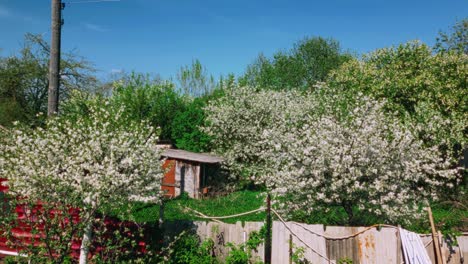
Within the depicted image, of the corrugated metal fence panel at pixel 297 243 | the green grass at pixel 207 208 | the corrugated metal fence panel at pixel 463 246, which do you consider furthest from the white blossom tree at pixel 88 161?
the corrugated metal fence panel at pixel 463 246

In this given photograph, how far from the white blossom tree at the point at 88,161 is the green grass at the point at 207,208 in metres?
5.12

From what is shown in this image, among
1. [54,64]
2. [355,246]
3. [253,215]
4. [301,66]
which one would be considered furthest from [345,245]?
[301,66]

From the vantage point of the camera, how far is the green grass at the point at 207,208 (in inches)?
625

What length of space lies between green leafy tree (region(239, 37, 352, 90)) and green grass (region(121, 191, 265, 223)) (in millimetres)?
26394

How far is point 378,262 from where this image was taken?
7398 mm

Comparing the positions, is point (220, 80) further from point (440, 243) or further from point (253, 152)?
point (440, 243)

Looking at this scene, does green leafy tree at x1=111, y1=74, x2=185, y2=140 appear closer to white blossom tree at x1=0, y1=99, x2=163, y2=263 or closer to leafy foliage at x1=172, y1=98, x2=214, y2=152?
leafy foliage at x1=172, y1=98, x2=214, y2=152

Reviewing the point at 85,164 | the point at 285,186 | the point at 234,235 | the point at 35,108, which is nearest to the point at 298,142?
the point at 285,186

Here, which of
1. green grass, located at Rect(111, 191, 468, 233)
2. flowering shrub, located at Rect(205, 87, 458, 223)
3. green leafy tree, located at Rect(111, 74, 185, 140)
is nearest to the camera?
green grass, located at Rect(111, 191, 468, 233)

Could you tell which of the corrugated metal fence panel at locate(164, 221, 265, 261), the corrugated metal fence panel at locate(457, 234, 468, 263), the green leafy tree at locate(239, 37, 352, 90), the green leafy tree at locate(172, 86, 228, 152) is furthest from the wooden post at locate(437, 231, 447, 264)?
the green leafy tree at locate(239, 37, 352, 90)

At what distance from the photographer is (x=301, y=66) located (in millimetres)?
48812

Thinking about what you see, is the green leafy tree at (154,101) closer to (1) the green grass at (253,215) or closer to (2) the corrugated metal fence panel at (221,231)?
(1) the green grass at (253,215)

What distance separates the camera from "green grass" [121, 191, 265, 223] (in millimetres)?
15882

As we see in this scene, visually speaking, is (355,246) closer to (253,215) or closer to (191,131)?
(253,215)
